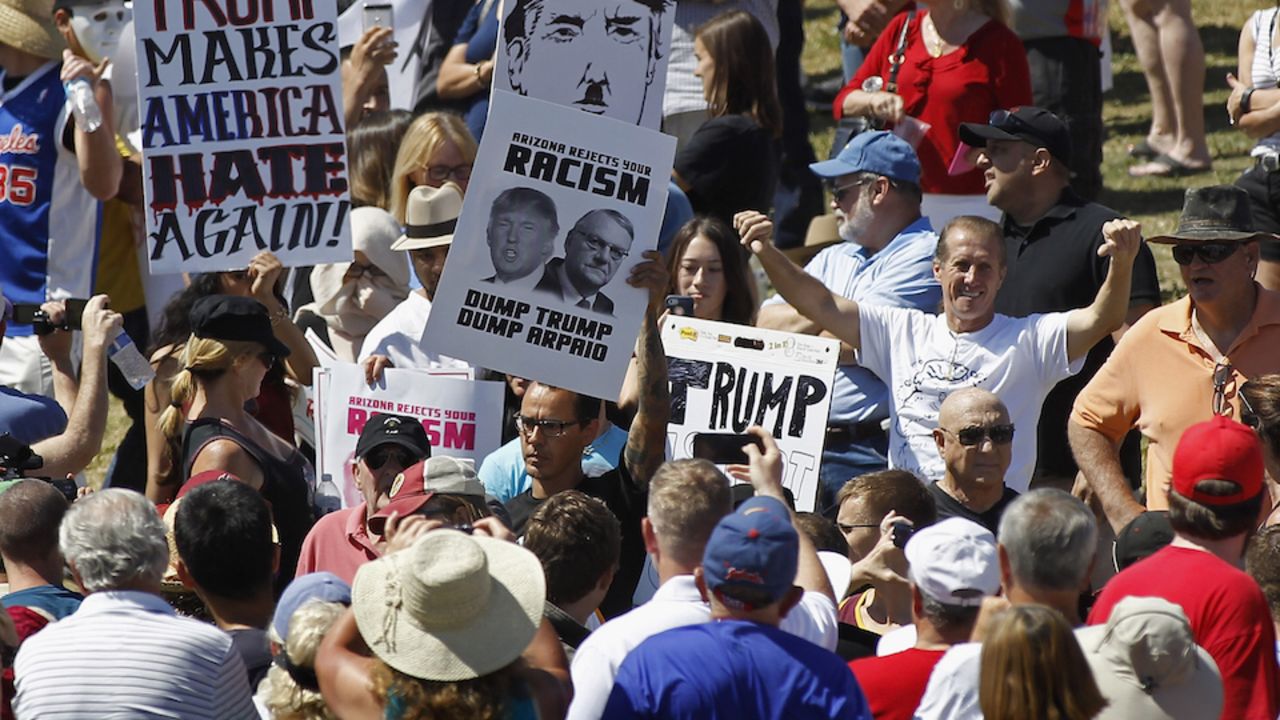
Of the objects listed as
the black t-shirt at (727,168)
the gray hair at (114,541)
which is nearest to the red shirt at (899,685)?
the gray hair at (114,541)

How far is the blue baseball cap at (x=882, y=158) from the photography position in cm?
739

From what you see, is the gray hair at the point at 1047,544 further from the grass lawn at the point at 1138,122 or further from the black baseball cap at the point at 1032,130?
the grass lawn at the point at 1138,122

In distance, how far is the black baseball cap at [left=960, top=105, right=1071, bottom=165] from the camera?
7.26 metres

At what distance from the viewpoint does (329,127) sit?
779cm

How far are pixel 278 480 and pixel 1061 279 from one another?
9.46 ft

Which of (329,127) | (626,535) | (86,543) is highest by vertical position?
(329,127)

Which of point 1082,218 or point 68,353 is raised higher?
point 1082,218

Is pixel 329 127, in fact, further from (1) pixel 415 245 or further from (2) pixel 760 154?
(2) pixel 760 154

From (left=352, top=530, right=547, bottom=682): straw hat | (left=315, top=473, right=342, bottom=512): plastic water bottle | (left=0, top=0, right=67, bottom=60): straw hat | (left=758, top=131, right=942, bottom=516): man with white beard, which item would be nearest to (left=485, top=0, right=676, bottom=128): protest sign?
(left=758, top=131, right=942, bottom=516): man with white beard

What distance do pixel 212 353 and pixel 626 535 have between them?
1.51 m

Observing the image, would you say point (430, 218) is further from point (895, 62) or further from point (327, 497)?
point (895, 62)

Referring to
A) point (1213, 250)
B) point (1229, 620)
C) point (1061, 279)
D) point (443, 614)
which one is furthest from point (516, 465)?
point (1229, 620)

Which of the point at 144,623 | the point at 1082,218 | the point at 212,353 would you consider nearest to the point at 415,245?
the point at 212,353

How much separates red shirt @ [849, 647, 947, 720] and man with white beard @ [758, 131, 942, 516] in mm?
2444
